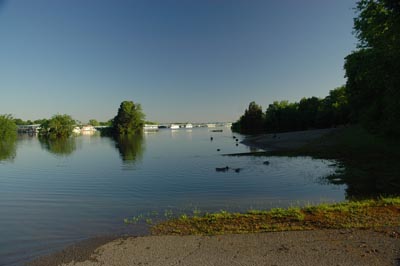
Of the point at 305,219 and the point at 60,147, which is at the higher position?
the point at 60,147

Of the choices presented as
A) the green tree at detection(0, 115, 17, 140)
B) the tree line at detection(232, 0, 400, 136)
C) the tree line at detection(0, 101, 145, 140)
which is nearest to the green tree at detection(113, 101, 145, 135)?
the tree line at detection(0, 101, 145, 140)

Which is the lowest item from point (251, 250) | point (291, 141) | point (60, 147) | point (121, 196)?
point (121, 196)

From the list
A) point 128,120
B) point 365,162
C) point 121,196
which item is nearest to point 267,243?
point 121,196

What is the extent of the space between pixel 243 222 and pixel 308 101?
120144 mm

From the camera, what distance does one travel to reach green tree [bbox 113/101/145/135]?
164500mm

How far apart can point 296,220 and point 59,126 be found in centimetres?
15243

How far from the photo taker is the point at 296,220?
10.2m

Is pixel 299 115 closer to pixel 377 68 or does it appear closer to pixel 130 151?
pixel 130 151

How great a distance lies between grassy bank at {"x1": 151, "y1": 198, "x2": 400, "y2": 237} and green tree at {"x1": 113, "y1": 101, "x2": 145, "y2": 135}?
158 meters

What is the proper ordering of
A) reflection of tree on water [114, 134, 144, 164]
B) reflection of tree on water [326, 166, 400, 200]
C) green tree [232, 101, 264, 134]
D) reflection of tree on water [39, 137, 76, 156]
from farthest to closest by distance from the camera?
green tree [232, 101, 264, 134]
reflection of tree on water [39, 137, 76, 156]
reflection of tree on water [114, 134, 144, 164]
reflection of tree on water [326, 166, 400, 200]

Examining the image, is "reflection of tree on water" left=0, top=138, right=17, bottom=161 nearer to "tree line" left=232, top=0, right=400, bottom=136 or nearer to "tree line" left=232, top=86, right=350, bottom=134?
"tree line" left=232, top=0, right=400, bottom=136

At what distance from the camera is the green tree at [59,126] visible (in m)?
143

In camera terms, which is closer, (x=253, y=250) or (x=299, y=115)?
(x=253, y=250)

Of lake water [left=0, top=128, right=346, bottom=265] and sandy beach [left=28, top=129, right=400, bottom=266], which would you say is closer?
sandy beach [left=28, top=129, right=400, bottom=266]
